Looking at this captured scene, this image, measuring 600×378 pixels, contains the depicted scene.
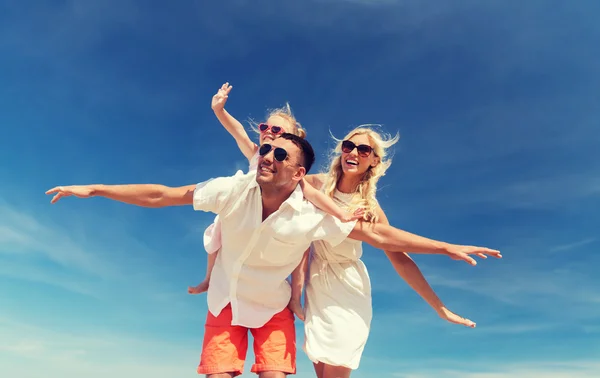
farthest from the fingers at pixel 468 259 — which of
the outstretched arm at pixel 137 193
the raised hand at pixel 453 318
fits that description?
the outstretched arm at pixel 137 193

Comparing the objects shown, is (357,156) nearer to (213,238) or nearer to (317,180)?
(317,180)

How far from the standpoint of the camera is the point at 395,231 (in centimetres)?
651

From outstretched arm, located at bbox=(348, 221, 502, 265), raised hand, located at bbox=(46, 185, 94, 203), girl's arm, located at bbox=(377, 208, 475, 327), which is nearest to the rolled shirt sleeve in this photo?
raised hand, located at bbox=(46, 185, 94, 203)

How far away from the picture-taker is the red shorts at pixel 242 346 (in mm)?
6449

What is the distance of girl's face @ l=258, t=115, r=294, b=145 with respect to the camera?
787 centimetres

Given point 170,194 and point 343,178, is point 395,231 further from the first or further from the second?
point 170,194

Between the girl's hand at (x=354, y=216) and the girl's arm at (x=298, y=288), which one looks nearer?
the girl's hand at (x=354, y=216)

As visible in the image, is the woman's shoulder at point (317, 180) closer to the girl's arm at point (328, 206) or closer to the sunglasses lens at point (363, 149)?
the sunglasses lens at point (363, 149)

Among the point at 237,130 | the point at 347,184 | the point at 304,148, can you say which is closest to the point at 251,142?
the point at 237,130

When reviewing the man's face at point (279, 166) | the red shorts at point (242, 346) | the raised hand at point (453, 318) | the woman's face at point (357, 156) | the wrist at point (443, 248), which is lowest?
the red shorts at point (242, 346)

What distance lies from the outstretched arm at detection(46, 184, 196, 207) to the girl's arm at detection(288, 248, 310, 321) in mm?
1962

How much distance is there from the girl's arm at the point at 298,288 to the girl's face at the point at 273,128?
6.73ft

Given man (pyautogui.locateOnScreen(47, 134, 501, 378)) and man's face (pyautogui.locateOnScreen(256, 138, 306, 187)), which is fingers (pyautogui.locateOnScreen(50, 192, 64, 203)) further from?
man's face (pyautogui.locateOnScreen(256, 138, 306, 187))

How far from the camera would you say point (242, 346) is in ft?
22.0
